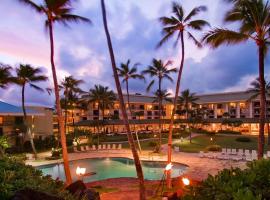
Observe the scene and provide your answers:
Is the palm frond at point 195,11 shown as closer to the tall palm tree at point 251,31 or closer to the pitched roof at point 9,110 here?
the tall palm tree at point 251,31

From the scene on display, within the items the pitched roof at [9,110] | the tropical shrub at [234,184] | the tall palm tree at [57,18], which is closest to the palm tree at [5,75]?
the pitched roof at [9,110]

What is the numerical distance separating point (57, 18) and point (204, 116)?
67630mm

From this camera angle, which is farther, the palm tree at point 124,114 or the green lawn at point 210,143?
the green lawn at point 210,143

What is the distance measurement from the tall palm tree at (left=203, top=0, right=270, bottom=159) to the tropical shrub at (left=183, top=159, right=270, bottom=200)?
33.8 ft

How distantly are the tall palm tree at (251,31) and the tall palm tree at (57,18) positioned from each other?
7835 mm

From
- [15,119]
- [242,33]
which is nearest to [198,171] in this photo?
[242,33]

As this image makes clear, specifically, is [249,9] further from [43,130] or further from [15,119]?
[43,130]

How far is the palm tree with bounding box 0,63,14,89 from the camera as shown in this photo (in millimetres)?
28200

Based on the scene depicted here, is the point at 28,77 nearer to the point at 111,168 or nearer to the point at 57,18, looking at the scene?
the point at 111,168

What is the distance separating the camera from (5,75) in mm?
28578

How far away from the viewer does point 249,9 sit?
47.1 feet

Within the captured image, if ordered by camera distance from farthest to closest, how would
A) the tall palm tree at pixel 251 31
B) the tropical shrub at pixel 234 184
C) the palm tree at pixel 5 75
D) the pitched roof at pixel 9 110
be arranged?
1. the pitched roof at pixel 9 110
2. the palm tree at pixel 5 75
3. the tall palm tree at pixel 251 31
4. the tropical shrub at pixel 234 184

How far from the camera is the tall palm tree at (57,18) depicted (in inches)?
645

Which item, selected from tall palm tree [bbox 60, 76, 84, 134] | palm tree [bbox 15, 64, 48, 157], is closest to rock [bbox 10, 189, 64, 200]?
palm tree [bbox 15, 64, 48, 157]
